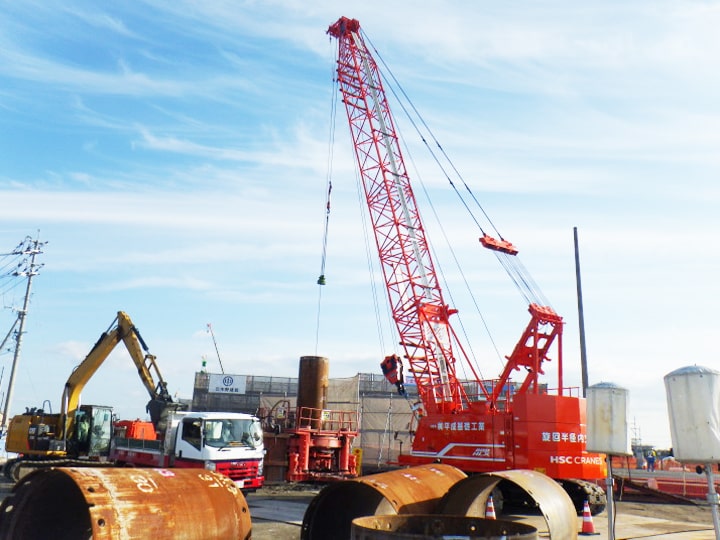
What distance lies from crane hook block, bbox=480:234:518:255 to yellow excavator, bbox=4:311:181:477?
15541 mm

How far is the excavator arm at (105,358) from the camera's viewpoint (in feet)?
77.2

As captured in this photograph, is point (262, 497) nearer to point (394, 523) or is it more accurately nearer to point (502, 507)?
point (502, 507)

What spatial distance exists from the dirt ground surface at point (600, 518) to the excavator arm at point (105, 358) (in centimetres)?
344

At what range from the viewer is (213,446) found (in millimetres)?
17859

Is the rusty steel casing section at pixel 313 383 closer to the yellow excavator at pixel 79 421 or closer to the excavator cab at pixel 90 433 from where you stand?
the yellow excavator at pixel 79 421

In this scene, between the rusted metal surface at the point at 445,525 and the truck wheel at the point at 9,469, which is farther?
the truck wheel at the point at 9,469

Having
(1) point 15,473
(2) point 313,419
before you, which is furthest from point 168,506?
(1) point 15,473

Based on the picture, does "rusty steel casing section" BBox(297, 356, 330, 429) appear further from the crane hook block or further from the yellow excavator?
the crane hook block

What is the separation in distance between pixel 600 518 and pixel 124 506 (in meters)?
15.2

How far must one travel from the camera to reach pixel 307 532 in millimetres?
10148

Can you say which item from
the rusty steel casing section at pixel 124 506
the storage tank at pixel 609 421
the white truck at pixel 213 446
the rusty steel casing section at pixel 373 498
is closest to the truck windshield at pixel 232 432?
the white truck at pixel 213 446

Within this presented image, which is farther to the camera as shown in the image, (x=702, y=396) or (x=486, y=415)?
(x=486, y=415)

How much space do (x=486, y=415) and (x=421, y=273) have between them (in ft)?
37.5

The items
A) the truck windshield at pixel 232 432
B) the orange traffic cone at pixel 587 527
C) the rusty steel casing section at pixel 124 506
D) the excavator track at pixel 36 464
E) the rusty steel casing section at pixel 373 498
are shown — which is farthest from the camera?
the excavator track at pixel 36 464
